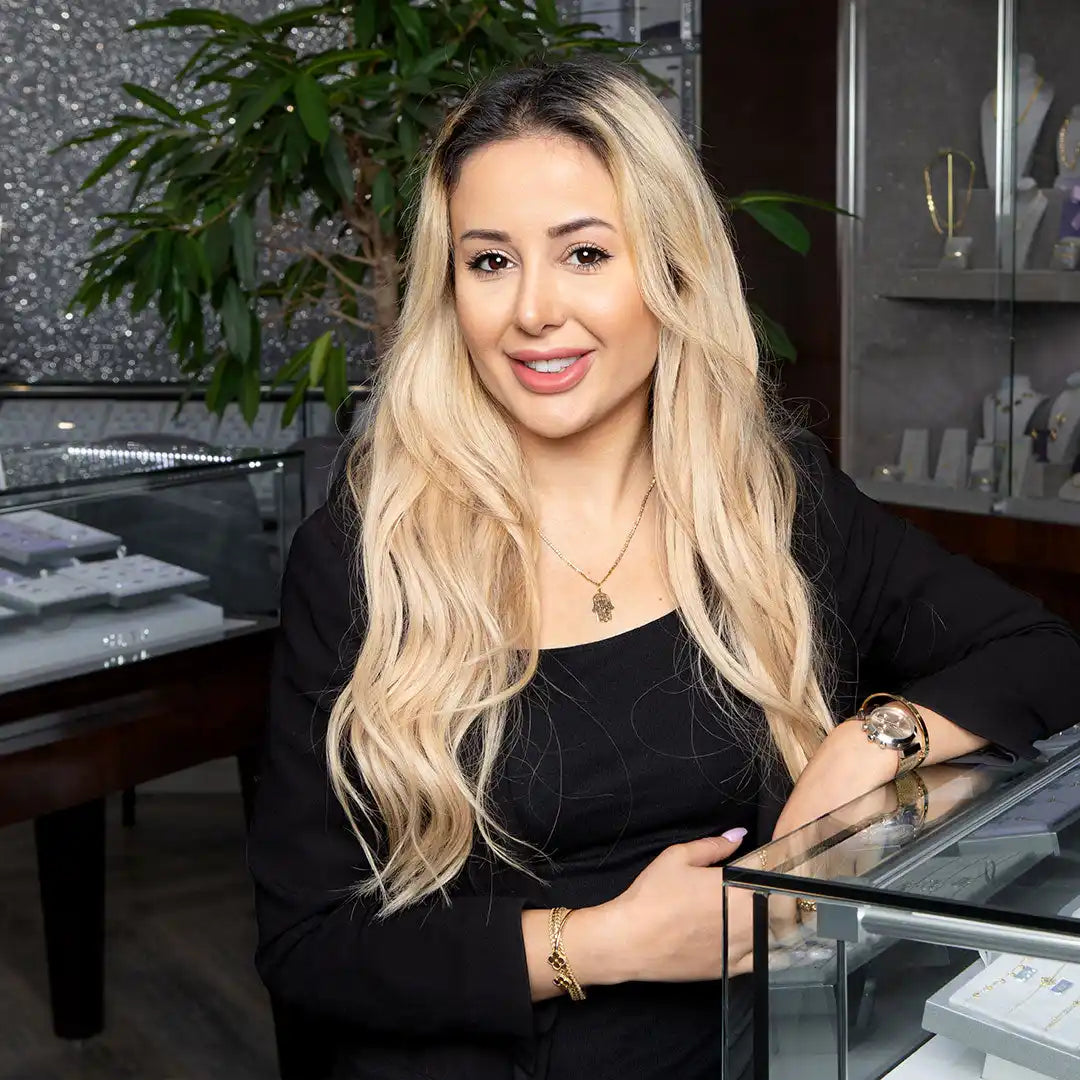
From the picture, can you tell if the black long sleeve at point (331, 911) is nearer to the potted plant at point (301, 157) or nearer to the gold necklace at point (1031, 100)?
the potted plant at point (301, 157)

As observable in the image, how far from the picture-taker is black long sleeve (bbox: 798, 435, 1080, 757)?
3.92 ft

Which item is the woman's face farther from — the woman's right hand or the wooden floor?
the wooden floor

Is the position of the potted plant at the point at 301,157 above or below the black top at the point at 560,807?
above

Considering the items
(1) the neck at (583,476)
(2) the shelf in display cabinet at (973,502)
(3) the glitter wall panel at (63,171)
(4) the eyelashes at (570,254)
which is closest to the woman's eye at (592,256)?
(4) the eyelashes at (570,254)

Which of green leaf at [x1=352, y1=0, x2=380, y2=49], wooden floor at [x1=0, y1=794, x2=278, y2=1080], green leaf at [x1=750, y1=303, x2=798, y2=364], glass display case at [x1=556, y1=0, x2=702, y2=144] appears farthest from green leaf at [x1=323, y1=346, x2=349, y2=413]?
glass display case at [x1=556, y1=0, x2=702, y2=144]

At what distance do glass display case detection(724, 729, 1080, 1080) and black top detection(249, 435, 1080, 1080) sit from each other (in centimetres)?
35

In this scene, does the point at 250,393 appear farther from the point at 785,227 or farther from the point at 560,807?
the point at 560,807

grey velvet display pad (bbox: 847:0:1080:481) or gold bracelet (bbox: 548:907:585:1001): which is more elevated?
grey velvet display pad (bbox: 847:0:1080:481)

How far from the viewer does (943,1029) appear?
0.69 meters

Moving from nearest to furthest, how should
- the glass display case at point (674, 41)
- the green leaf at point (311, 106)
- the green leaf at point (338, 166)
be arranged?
1. the green leaf at point (311, 106)
2. the green leaf at point (338, 166)
3. the glass display case at point (674, 41)

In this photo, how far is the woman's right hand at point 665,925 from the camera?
1011 millimetres

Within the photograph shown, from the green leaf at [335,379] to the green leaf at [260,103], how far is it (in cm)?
→ 38

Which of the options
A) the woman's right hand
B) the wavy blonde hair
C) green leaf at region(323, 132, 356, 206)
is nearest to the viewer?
the woman's right hand

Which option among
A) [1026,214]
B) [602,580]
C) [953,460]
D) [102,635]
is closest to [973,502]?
[953,460]
